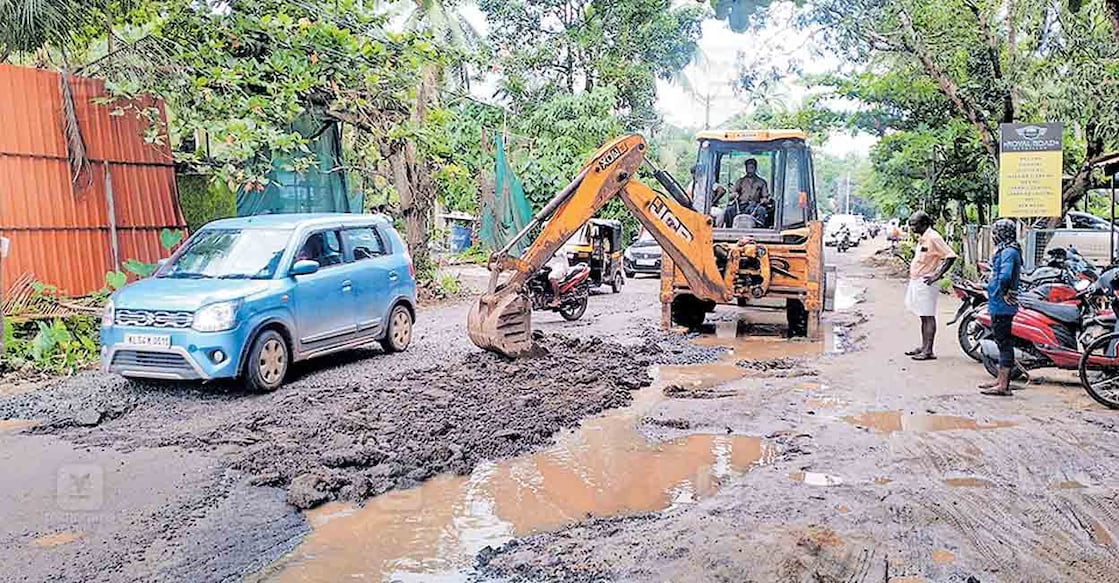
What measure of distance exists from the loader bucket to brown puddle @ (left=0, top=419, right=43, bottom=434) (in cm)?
425

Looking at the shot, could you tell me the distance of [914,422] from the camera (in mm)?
8109

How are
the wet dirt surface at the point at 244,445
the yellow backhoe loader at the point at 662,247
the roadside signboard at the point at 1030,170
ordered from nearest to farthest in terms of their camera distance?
1. the wet dirt surface at the point at 244,445
2. the yellow backhoe loader at the point at 662,247
3. the roadside signboard at the point at 1030,170

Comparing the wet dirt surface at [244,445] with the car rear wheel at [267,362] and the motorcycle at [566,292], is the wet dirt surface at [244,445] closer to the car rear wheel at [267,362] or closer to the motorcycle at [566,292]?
the car rear wheel at [267,362]

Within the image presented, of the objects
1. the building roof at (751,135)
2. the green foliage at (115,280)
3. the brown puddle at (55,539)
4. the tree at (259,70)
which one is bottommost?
the brown puddle at (55,539)

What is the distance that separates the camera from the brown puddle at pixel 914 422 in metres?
7.84

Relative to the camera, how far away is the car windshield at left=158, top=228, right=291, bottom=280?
9.35 m

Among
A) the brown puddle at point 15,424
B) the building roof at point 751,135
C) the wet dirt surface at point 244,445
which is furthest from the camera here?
the building roof at point 751,135

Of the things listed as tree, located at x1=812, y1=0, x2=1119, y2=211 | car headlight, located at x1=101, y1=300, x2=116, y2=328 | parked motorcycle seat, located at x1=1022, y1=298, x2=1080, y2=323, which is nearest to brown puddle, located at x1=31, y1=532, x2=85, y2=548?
car headlight, located at x1=101, y1=300, x2=116, y2=328

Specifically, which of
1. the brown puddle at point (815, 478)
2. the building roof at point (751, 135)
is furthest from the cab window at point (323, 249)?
the building roof at point (751, 135)

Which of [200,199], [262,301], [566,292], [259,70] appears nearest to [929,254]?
[566,292]

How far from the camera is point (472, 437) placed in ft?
24.1

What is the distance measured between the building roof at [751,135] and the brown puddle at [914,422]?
5.70 meters

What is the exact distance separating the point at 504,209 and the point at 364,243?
1236 cm

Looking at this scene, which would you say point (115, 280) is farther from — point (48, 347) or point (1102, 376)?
point (1102, 376)
